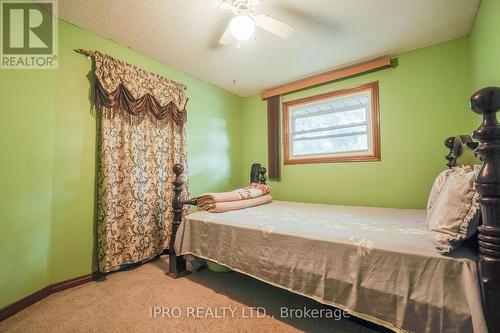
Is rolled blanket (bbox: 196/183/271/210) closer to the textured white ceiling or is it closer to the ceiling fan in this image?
the ceiling fan

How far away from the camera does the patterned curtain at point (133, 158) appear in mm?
1990

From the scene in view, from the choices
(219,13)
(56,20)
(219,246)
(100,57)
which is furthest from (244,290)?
(56,20)

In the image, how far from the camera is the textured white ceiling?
5.65ft

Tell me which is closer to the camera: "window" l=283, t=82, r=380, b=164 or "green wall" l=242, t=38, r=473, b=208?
"green wall" l=242, t=38, r=473, b=208

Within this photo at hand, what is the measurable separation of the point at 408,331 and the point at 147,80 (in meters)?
2.89

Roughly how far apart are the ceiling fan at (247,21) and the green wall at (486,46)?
135 centimetres

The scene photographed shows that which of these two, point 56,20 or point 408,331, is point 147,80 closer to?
point 56,20

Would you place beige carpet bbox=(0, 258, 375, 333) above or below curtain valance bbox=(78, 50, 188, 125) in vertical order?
below

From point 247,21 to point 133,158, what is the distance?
5.49 feet

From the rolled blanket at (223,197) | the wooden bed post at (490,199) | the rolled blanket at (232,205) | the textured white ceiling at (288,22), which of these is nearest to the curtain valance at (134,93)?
the textured white ceiling at (288,22)

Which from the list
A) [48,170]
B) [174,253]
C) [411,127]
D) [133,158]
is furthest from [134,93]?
[411,127]

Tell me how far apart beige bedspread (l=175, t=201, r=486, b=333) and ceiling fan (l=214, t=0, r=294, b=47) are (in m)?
1.39

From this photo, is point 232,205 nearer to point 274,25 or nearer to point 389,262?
point 389,262

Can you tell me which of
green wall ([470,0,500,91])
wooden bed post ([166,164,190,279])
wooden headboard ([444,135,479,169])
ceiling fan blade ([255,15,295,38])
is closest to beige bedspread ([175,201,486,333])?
wooden bed post ([166,164,190,279])
